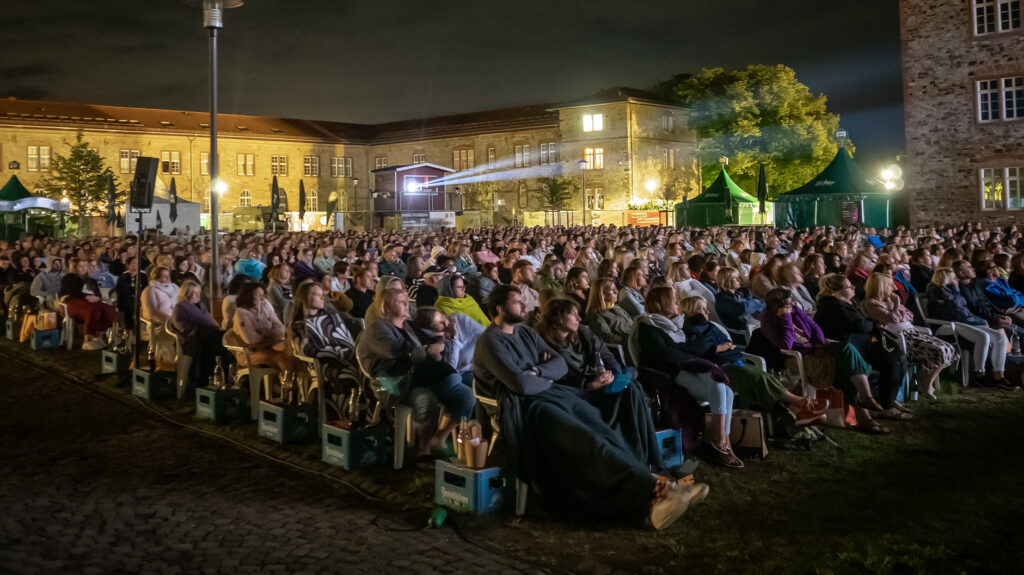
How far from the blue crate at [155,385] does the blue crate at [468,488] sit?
499cm

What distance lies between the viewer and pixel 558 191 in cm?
6072

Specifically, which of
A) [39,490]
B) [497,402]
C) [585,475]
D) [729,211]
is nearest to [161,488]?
[39,490]

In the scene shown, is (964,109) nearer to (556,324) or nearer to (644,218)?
(644,218)

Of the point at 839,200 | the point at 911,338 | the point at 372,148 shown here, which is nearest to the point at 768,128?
the point at 839,200

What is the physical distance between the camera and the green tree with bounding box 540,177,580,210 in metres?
60.4

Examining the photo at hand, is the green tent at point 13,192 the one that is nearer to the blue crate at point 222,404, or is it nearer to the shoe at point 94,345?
the shoe at point 94,345

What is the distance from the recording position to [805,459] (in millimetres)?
7086

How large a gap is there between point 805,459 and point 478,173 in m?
63.6

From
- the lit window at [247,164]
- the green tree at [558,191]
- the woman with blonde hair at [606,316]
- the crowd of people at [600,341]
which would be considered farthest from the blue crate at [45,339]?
the lit window at [247,164]

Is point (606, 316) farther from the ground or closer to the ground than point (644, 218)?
closer to the ground

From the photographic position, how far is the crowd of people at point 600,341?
579 centimetres

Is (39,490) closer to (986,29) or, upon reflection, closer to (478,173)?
(986,29)

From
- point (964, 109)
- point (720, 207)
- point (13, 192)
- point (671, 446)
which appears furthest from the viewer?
point (720, 207)

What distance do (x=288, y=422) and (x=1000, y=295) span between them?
8.56 meters
